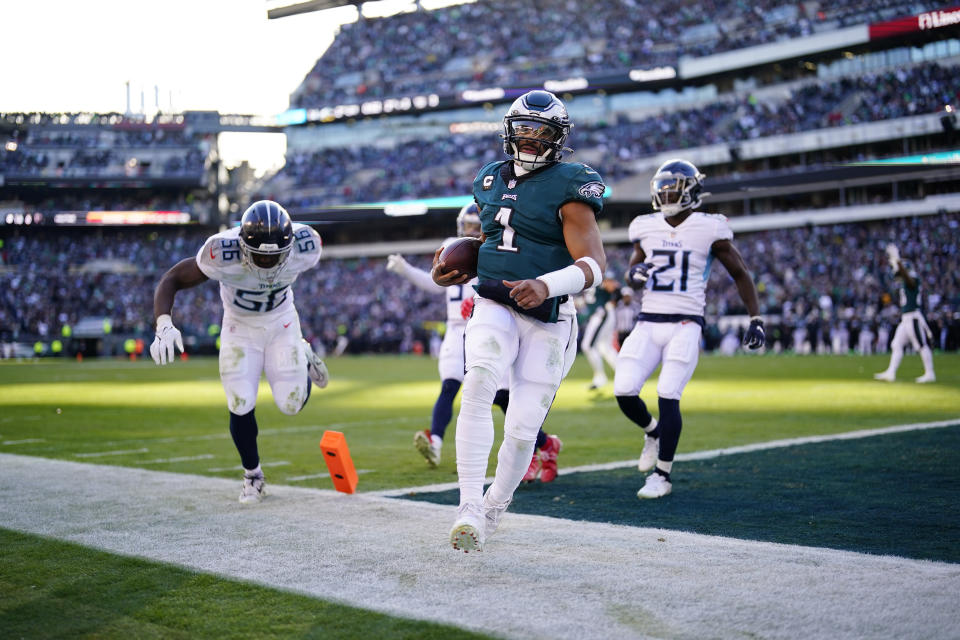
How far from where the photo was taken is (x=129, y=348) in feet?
118

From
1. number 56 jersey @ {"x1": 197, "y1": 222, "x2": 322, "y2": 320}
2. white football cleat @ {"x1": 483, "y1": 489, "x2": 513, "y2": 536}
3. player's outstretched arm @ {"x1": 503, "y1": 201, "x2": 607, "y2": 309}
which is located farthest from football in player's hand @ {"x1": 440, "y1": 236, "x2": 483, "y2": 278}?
number 56 jersey @ {"x1": 197, "y1": 222, "x2": 322, "y2": 320}

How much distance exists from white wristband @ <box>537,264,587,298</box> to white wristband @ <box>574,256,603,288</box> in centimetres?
7

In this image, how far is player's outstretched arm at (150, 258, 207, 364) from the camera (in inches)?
216

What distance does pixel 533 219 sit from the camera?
4.46m

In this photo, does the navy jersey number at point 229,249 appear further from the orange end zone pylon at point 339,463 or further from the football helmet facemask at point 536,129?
the football helmet facemask at point 536,129

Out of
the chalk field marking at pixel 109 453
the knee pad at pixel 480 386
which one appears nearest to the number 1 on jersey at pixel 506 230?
the knee pad at pixel 480 386

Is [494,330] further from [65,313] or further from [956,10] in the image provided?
→ [65,313]

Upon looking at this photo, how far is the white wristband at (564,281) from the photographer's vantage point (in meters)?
4.14

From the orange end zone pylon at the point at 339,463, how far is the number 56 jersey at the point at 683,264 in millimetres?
2347

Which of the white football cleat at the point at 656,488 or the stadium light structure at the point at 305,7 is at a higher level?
the stadium light structure at the point at 305,7

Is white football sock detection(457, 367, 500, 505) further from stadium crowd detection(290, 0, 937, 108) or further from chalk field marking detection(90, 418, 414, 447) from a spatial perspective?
stadium crowd detection(290, 0, 937, 108)

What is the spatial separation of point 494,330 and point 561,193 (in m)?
0.73

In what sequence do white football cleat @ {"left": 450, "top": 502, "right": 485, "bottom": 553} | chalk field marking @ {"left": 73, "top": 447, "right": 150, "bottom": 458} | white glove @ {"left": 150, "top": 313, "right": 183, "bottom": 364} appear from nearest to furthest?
white football cleat @ {"left": 450, "top": 502, "right": 485, "bottom": 553} → white glove @ {"left": 150, "top": 313, "right": 183, "bottom": 364} → chalk field marking @ {"left": 73, "top": 447, "right": 150, "bottom": 458}

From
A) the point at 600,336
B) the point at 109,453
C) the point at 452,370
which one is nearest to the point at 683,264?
the point at 452,370
